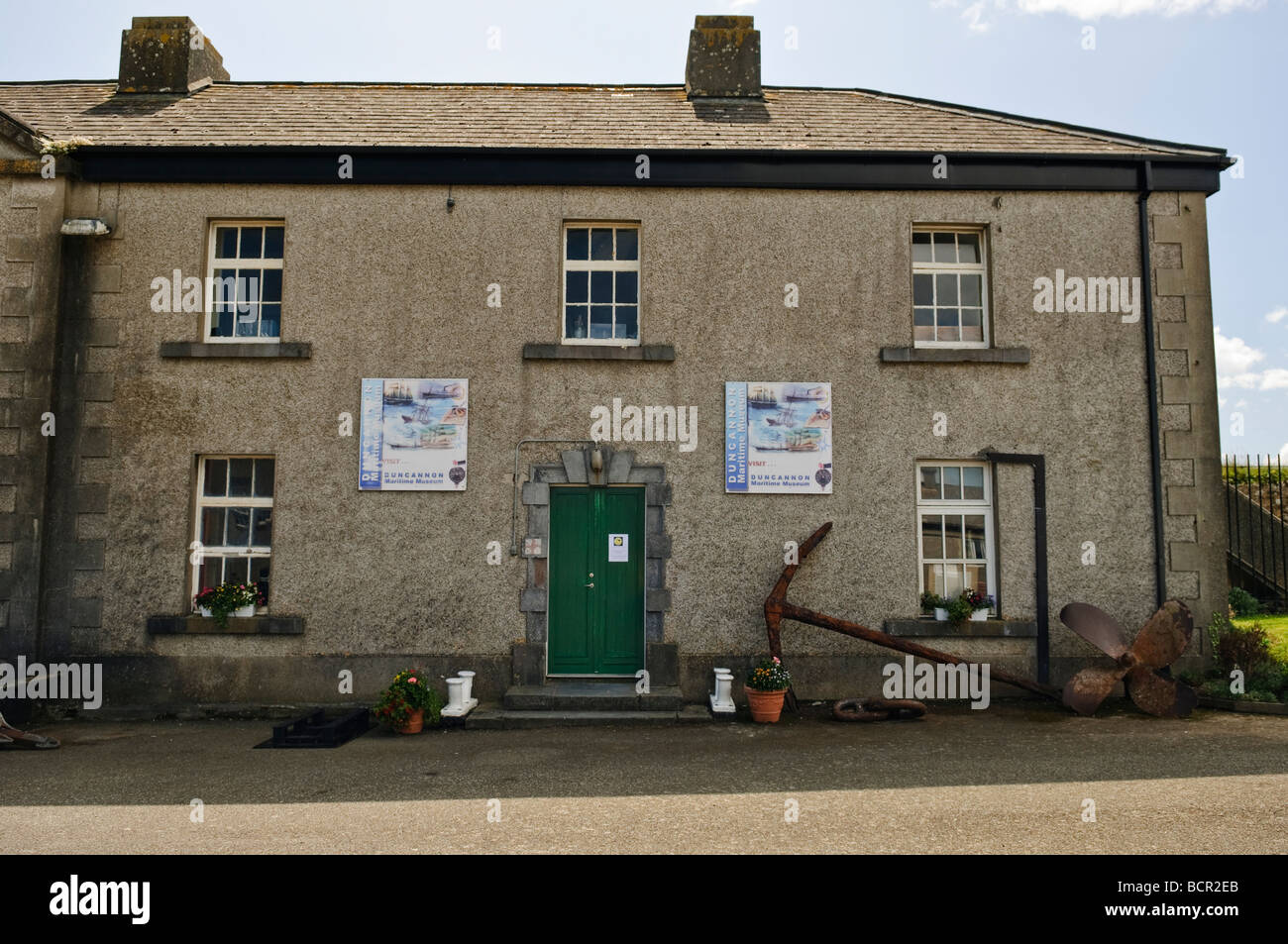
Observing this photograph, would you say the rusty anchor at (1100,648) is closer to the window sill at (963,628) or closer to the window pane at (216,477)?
the window sill at (963,628)

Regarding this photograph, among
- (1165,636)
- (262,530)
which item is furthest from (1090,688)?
(262,530)

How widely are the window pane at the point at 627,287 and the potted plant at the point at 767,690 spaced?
177 inches

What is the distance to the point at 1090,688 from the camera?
896 centimetres

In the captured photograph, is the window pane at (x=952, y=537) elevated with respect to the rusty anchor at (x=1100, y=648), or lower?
elevated

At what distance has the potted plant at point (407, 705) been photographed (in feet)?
28.5

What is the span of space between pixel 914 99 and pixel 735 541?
7288mm

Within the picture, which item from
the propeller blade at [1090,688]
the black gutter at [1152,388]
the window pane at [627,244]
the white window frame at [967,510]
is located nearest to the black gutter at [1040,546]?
the white window frame at [967,510]

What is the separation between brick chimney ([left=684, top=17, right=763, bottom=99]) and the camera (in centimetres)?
1262

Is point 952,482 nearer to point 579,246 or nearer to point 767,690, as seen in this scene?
point 767,690

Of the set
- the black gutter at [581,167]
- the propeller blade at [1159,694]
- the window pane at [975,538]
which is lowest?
the propeller blade at [1159,694]

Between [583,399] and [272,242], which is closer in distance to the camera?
[583,399]

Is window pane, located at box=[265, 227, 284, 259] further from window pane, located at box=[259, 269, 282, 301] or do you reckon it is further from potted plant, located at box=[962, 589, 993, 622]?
potted plant, located at box=[962, 589, 993, 622]

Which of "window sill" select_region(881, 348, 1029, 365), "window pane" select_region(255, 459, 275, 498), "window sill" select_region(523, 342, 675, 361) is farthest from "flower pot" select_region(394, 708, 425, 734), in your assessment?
"window sill" select_region(881, 348, 1029, 365)

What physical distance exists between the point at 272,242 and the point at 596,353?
4.20 metres
